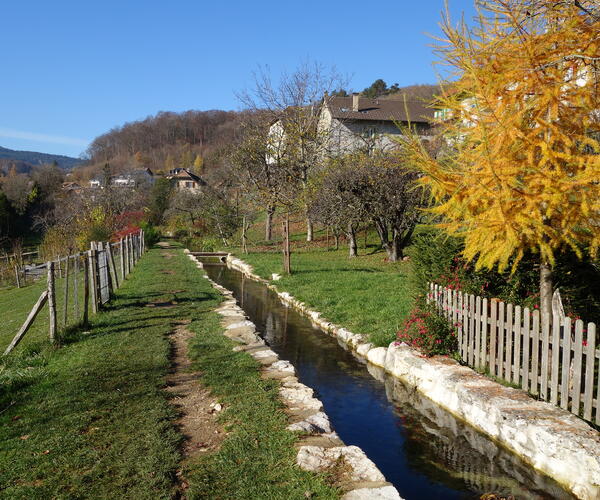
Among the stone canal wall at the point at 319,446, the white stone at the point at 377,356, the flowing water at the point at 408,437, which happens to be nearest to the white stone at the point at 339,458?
the stone canal wall at the point at 319,446

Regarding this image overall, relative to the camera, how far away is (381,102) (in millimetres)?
53188

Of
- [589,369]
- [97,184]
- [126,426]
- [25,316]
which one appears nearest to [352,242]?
[25,316]

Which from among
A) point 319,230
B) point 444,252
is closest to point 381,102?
point 319,230

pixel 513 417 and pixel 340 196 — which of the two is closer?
pixel 513 417

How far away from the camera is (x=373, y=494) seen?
428 centimetres

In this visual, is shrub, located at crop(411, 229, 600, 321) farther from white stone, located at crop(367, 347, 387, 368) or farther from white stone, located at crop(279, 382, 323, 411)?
white stone, located at crop(279, 382, 323, 411)

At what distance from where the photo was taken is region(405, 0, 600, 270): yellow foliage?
18.6 ft

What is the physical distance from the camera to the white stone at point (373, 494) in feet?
13.9

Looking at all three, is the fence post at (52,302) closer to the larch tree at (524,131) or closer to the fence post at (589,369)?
the larch tree at (524,131)

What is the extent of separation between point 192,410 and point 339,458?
2176 mm

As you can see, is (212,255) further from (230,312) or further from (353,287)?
(230,312)

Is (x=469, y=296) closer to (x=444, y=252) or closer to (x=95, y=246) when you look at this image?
(x=444, y=252)

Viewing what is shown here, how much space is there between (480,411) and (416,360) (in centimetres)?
180

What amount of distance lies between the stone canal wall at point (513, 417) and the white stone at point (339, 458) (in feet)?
6.15
